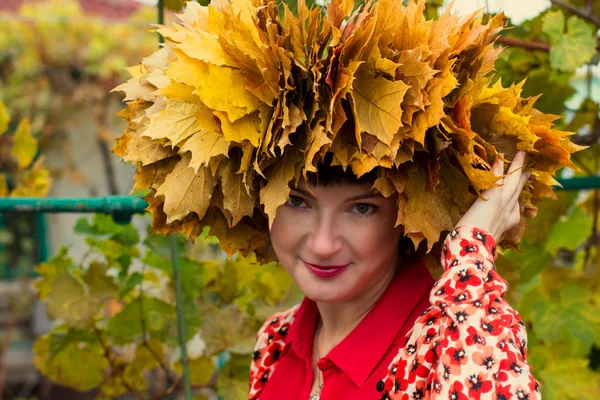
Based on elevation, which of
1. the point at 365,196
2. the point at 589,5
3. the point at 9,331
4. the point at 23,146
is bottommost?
the point at 9,331

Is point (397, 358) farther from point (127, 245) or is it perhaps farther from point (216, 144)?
point (127, 245)

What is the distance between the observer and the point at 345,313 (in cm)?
131

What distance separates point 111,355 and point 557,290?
3.95 feet

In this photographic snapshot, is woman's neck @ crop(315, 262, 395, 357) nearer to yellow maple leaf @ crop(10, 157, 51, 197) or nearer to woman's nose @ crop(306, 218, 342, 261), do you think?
woman's nose @ crop(306, 218, 342, 261)

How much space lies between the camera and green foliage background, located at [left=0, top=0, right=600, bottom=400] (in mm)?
1948

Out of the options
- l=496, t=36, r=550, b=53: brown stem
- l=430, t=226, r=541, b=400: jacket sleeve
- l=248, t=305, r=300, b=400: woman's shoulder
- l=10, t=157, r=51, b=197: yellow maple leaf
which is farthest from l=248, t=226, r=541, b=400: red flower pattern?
l=10, t=157, r=51, b=197: yellow maple leaf

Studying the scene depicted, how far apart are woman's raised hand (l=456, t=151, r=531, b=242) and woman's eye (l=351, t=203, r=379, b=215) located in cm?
14

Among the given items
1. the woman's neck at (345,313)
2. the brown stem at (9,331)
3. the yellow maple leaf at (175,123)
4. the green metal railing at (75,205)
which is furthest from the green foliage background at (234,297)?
the brown stem at (9,331)

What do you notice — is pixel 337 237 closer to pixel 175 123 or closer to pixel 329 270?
pixel 329 270

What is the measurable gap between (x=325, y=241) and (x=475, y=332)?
0.27m

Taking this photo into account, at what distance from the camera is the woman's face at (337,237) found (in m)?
1.18

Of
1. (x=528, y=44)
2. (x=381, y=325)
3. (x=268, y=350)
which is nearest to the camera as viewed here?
(x=381, y=325)

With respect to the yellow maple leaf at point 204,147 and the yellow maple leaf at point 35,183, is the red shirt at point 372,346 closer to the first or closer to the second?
the yellow maple leaf at point 204,147

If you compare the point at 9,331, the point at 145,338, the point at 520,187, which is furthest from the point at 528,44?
the point at 9,331
